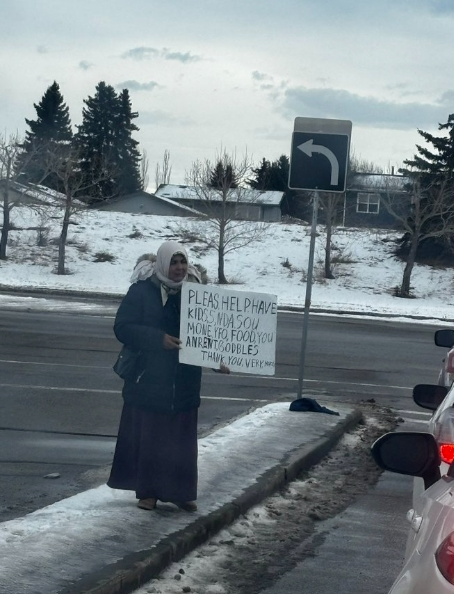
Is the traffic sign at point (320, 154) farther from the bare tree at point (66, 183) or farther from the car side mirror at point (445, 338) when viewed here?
the bare tree at point (66, 183)

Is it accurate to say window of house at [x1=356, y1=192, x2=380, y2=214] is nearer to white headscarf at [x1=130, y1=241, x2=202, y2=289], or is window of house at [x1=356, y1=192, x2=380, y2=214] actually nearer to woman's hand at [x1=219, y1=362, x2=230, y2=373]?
woman's hand at [x1=219, y1=362, x2=230, y2=373]

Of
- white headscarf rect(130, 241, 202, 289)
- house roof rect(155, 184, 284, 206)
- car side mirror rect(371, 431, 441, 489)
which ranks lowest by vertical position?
car side mirror rect(371, 431, 441, 489)

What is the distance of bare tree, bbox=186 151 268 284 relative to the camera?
4650cm

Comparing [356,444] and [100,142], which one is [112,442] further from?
[100,142]

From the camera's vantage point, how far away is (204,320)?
22.9 ft

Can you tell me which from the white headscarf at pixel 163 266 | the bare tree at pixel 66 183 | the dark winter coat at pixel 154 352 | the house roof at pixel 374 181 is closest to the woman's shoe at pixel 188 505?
the dark winter coat at pixel 154 352

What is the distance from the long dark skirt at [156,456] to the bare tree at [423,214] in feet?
127

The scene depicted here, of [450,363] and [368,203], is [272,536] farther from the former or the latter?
[368,203]

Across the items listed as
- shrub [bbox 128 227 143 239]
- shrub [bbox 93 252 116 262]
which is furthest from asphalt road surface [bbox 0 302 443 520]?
shrub [bbox 128 227 143 239]

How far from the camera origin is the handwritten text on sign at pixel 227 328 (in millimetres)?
6793

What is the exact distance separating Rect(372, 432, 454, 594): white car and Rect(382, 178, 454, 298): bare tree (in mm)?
41568

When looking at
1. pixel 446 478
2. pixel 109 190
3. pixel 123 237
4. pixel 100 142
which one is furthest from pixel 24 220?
pixel 446 478

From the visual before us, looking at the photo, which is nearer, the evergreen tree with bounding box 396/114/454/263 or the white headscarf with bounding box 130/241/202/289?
the white headscarf with bounding box 130/241/202/289

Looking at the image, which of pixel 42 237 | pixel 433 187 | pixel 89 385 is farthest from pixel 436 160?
pixel 89 385
